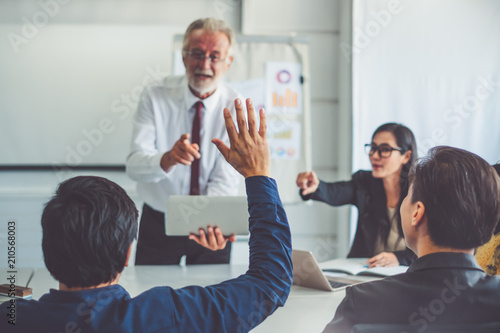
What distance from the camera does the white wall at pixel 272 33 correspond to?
3.49 metres

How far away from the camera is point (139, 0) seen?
3.61m

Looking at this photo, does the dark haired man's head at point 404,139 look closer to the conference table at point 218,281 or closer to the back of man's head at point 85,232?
the conference table at point 218,281

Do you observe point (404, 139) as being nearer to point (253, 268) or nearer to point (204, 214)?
point (204, 214)

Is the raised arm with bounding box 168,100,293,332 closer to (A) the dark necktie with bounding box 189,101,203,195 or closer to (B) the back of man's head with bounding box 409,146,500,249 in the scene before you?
(B) the back of man's head with bounding box 409,146,500,249

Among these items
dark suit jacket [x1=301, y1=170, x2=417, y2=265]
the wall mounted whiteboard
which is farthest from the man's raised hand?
the wall mounted whiteboard

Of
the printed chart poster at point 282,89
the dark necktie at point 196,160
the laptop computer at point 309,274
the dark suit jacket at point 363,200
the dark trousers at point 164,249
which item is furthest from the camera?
the printed chart poster at point 282,89

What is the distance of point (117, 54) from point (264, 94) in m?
1.12

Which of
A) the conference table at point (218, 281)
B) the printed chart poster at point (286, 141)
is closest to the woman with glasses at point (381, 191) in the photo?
the conference table at point (218, 281)

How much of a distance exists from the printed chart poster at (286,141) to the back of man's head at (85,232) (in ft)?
9.25

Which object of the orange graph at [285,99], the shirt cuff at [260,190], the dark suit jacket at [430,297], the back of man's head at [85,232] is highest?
the orange graph at [285,99]

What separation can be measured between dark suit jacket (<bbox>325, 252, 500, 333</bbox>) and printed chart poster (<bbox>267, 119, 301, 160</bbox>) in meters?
2.64

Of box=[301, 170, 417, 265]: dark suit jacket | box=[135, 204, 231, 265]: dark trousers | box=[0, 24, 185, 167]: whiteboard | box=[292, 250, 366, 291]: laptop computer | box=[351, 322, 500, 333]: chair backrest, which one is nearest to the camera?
box=[351, 322, 500, 333]: chair backrest

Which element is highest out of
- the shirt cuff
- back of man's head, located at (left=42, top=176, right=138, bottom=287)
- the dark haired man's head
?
the dark haired man's head

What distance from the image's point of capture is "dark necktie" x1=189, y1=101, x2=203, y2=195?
238cm
